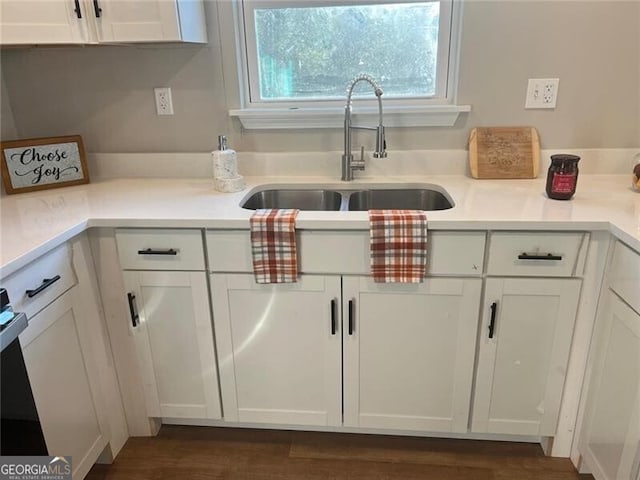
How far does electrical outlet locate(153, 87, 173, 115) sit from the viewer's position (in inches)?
74.6

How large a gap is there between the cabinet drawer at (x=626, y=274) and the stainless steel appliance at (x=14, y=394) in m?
1.56

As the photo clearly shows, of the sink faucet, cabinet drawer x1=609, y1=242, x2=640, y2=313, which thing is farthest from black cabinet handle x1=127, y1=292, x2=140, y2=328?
→ cabinet drawer x1=609, y1=242, x2=640, y2=313

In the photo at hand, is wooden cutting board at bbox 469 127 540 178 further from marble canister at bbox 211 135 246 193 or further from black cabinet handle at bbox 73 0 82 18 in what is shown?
black cabinet handle at bbox 73 0 82 18

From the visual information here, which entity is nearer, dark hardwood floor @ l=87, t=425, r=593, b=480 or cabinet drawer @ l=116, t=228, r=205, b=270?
cabinet drawer @ l=116, t=228, r=205, b=270

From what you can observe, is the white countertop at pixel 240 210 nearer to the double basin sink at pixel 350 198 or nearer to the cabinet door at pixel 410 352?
the double basin sink at pixel 350 198

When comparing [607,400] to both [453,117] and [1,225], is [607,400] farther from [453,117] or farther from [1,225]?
[1,225]

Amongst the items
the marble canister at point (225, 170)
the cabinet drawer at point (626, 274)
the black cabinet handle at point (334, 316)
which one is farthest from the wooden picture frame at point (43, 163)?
the cabinet drawer at point (626, 274)

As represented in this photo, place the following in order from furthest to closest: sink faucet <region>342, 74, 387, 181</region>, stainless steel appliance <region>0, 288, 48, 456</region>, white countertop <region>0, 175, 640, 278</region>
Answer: sink faucet <region>342, 74, 387, 181</region> → white countertop <region>0, 175, 640, 278</region> → stainless steel appliance <region>0, 288, 48, 456</region>

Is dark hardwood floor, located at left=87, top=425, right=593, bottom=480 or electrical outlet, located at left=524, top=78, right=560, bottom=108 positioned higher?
electrical outlet, located at left=524, top=78, right=560, bottom=108

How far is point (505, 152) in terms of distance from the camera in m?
1.82

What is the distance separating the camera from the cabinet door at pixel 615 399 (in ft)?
4.13

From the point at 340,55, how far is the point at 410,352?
117 cm

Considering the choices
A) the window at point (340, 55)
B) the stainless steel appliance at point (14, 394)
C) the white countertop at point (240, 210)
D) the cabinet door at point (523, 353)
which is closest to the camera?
the stainless steel appliance at point (14, 394)

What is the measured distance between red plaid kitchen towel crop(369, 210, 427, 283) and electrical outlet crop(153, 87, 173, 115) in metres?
1.04
